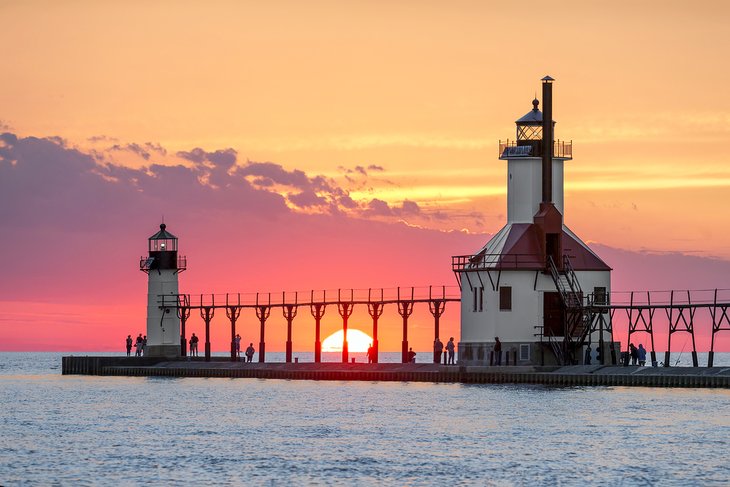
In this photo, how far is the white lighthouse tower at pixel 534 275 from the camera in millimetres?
85375

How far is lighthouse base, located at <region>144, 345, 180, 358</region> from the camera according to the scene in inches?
4149

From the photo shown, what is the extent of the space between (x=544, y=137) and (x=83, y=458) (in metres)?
45.2

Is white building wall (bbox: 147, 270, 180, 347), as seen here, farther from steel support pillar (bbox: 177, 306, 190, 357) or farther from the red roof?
the red roof

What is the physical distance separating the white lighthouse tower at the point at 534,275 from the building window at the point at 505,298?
56 millimetres

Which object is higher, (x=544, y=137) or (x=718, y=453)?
(x=544, y=137)

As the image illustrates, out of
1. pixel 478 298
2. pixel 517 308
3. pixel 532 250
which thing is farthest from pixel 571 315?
pixel 478 298

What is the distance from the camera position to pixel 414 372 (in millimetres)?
88188

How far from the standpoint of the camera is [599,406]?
67625 mm

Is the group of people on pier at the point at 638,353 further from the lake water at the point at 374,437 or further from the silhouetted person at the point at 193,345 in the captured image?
the silhouetted person at the point at 193,345

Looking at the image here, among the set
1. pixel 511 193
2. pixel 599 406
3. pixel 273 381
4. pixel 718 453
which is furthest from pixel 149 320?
pixel 718 453

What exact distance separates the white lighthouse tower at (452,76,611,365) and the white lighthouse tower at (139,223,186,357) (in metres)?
24.0

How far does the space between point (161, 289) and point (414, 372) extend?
23.8 m

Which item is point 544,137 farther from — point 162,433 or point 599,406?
point 162,433

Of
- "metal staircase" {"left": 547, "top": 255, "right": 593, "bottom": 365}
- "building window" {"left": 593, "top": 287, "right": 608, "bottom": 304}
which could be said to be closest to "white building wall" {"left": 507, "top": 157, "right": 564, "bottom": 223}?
"metal staircase" {"left": 547, "top": 255, "right": 593, "bottom": 365}
